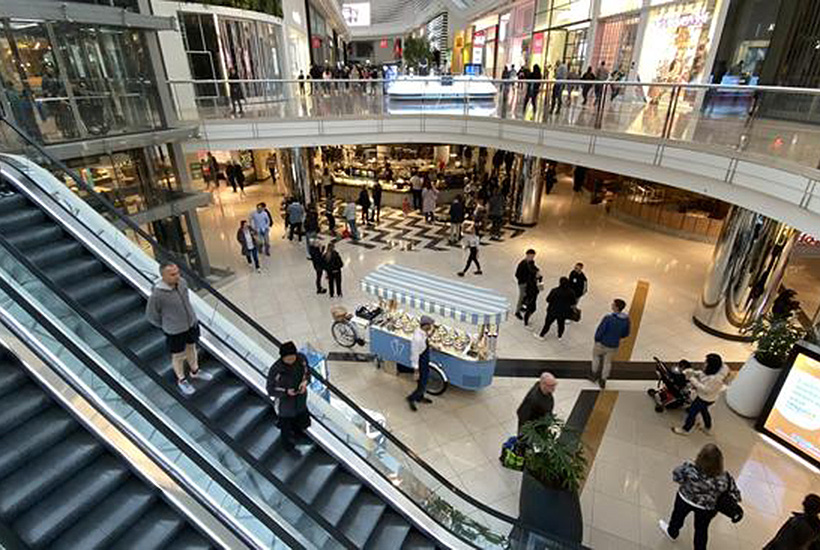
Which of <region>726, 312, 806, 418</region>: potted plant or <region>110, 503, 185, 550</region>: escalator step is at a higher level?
<region>110, 503, 185, 550</region>: escalator step

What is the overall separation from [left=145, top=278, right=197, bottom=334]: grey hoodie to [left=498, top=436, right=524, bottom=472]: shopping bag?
4093 mm

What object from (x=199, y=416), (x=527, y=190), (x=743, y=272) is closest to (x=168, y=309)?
(x=199, y=416)

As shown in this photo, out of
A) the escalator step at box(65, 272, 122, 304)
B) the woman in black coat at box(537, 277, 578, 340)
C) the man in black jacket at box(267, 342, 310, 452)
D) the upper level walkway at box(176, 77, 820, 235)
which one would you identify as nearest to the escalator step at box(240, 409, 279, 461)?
Result: the man in black jacket at box(267, 342, 310, 452)

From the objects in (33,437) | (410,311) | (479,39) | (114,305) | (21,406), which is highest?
(479,39)

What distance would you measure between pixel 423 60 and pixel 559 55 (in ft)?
50.0

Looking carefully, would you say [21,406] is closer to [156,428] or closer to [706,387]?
[156,428]

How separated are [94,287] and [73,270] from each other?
0.31 metres

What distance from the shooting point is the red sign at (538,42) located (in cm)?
2294

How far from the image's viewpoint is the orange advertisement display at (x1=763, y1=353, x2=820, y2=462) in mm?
5570

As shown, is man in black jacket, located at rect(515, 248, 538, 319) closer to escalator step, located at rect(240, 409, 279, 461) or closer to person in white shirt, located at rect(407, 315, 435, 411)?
person in white shirt, located at rect(407, 315, 435, 411)

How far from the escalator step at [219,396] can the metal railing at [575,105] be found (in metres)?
8.02

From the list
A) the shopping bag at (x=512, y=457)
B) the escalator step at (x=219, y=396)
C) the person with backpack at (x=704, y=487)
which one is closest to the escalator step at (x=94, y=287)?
the escalator step at (x=219, y=396)

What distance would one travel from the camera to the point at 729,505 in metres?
4.20

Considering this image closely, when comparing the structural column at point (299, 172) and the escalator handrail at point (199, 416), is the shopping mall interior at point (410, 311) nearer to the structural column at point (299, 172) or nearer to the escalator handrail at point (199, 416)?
the escalator handrail at point (199, 416)
